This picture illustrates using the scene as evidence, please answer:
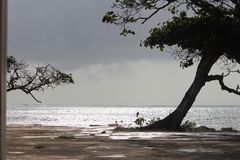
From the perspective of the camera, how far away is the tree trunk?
1230 inches

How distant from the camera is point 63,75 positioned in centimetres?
4897

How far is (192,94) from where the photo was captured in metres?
31.7

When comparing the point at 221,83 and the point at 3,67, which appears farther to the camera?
the point at 221,83

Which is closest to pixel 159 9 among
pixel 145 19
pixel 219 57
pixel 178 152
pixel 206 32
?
pixel 145 19

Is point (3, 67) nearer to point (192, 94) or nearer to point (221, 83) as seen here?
point (192, 94)

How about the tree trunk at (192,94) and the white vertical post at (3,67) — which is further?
the tree trunk at (192,94)

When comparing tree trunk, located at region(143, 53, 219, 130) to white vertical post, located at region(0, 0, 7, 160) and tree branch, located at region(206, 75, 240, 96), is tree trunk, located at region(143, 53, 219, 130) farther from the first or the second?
white vertical post, located at region(0, 0, 7, 160)

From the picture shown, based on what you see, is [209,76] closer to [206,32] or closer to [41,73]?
[206,32]

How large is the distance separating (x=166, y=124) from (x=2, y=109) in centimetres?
2751

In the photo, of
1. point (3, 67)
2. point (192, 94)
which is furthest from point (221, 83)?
point (3, 67)

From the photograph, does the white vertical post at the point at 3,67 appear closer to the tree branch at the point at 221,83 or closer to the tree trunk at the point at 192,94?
the tree trunk at the point at 192,94

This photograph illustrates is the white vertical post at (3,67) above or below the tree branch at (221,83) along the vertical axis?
below

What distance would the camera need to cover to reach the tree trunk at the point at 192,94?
31.2m

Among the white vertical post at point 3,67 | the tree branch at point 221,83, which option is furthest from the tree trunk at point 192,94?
the white vertical post at point 3,67
